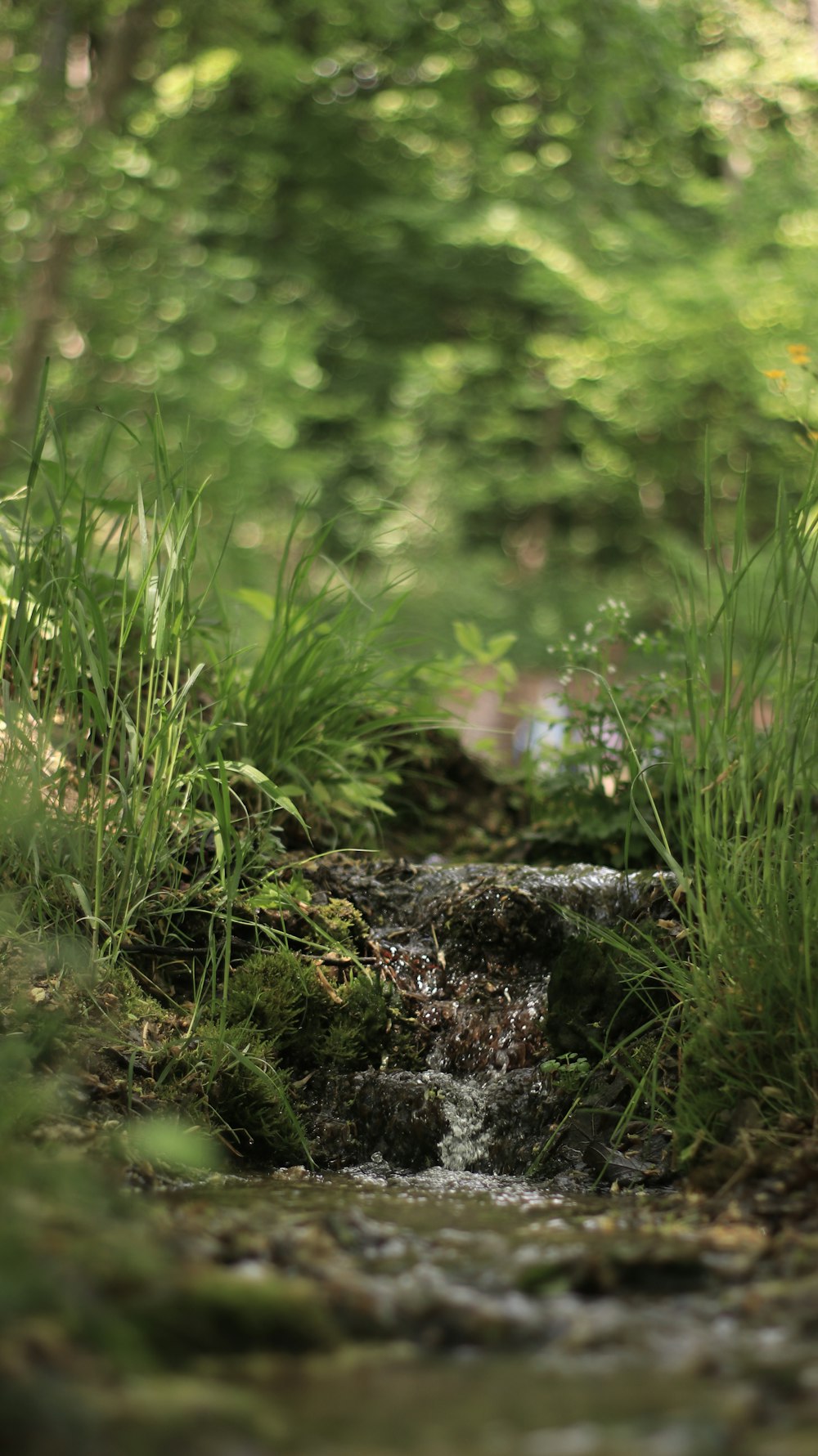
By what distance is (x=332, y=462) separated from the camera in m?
13.2

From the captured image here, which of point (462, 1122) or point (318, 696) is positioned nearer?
point (462, 1122)

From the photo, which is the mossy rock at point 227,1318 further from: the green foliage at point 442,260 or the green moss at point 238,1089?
the green foliage at point 442,260

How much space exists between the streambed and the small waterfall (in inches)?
25.7

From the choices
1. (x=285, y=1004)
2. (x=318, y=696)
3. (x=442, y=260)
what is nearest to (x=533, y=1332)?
(x=285, y=1004)

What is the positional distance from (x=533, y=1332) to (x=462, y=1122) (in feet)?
4.32

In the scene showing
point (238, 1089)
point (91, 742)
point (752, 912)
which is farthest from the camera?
point (91, 742)

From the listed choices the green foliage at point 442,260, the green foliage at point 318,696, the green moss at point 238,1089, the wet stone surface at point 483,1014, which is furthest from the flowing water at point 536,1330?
Result: the green foliage at point 442,260

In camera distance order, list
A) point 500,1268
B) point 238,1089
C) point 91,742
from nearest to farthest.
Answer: point 500,1268 < point 238,1089 < point 91,742

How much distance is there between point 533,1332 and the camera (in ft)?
4.10

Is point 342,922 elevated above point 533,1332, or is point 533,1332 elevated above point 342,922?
point 533,1332

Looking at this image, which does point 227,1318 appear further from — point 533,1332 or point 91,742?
point 91,742

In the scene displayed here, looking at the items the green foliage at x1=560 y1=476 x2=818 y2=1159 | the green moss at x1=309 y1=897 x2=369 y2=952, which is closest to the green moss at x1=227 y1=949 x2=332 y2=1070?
the green moss at x1=309 y1=897 x2=369 y2=952

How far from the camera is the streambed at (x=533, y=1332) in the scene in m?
0.99

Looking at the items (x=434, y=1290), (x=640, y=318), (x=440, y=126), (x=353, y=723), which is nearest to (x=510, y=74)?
(x=440, y=126)
